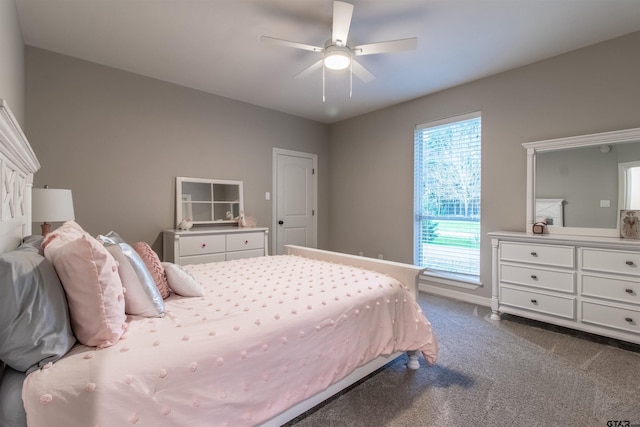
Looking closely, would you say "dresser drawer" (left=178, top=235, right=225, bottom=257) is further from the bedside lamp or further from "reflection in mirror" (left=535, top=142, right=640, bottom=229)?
"reflection in mirror" (left=535, top=142, right=640, bottom=229)

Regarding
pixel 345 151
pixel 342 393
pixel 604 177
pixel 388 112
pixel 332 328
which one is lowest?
Result: pixel 342 393

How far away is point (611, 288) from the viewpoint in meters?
2.44

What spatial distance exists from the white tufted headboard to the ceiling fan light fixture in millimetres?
1967

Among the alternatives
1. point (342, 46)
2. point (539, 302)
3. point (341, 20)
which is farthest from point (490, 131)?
point (341, 20)

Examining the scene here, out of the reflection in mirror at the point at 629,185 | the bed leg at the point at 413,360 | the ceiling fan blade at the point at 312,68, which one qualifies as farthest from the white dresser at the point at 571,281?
the ceiling fan blade at the point at 312,68

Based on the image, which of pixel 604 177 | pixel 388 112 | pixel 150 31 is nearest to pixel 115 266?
pixel 150 31

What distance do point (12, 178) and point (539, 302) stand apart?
389 centimetres

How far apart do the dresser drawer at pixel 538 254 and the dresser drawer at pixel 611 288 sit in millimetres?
173

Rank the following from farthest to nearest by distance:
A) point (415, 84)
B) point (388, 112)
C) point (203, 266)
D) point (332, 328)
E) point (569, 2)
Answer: point (388, 112), point (415, 84), point (203, 266), point (569, 2), point (332, 328)

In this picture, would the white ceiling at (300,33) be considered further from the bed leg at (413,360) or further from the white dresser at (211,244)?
the bed leg at (413,360)

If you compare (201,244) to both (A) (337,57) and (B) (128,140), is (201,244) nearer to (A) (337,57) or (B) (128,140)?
(B) (128,140)

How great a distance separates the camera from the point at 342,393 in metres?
1.83

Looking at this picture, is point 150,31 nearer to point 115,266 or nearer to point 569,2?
point 115,266

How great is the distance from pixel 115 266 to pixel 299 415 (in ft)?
3.98
